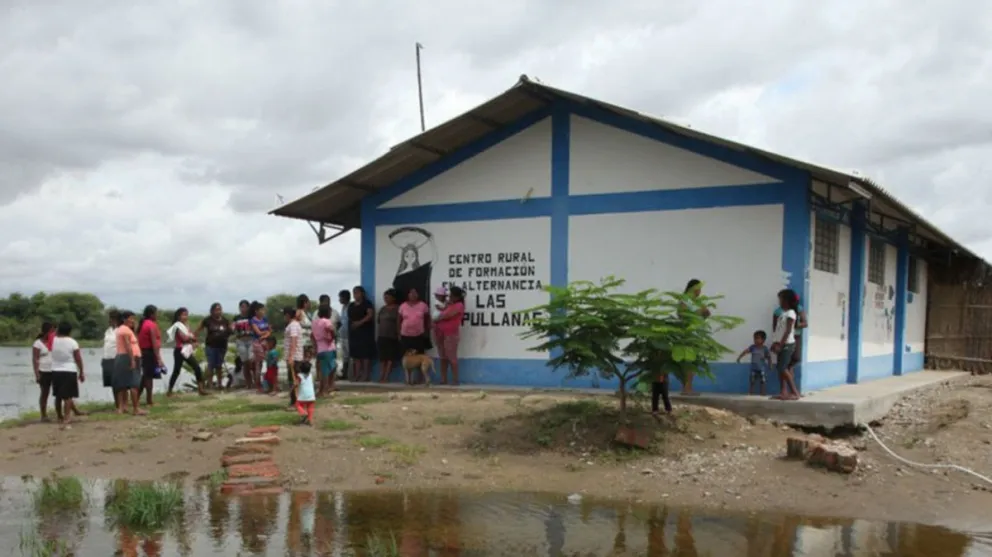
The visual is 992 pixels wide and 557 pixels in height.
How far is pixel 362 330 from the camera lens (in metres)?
14.1

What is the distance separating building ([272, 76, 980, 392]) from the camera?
456 inches

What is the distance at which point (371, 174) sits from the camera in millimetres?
13656

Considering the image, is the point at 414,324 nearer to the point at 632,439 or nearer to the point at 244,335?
the point at 244,335

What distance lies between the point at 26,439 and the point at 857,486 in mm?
9650

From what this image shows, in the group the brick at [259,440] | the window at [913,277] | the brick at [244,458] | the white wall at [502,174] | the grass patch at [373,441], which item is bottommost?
the brick at [244,458]

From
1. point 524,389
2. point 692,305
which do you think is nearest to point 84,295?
point 524,389

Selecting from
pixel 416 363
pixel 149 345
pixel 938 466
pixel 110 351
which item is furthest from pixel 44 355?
pixel 938 466

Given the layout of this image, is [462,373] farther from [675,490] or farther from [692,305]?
[675,490]

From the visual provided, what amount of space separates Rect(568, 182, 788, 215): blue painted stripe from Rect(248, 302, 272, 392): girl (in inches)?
214

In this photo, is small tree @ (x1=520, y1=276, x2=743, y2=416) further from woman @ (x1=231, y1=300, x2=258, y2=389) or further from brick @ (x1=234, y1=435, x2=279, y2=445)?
woman @ (x1=231, y1=300, x2=258, y2=389)

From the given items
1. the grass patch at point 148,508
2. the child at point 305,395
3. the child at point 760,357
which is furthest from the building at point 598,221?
the grass patch at point 148,508

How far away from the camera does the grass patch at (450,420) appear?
10.6m

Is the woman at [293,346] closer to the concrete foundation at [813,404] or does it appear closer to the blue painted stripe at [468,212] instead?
the concrete foundation at [813,404]

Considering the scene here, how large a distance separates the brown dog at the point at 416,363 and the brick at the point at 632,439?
4.40 m
